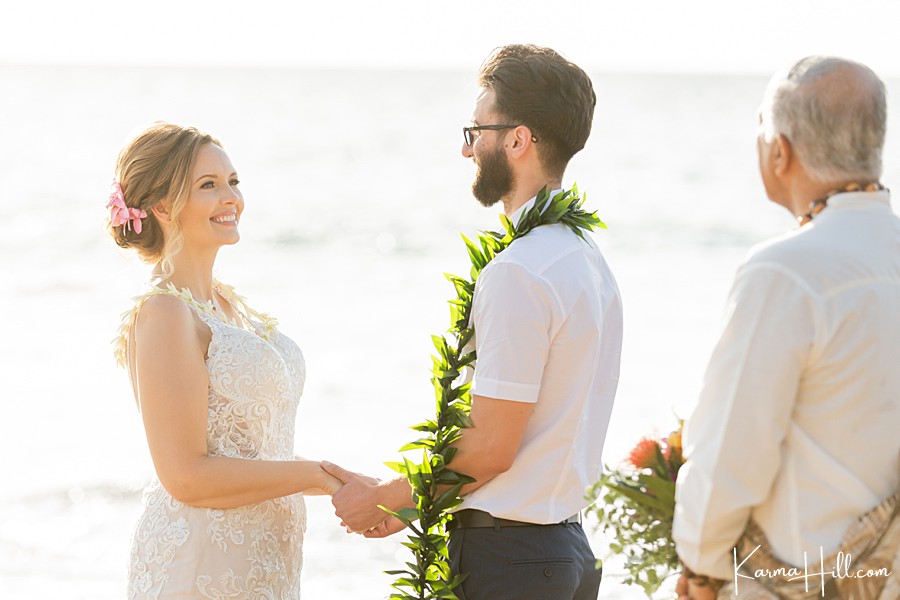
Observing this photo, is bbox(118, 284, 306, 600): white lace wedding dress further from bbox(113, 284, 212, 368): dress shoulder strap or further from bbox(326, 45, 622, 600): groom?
bbox(326, 45, 622, 600): groom

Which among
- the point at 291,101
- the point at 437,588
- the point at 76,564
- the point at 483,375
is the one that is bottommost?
the point at 76,564

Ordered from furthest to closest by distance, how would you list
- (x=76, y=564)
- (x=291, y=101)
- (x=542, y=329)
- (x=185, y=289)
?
(x=291, y=101) → (x=76, y=564) → (x=185, y=289) → (x=542, y=329)

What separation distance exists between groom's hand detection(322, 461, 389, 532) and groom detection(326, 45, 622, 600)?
49 cm

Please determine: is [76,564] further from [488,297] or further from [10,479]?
[488,297]

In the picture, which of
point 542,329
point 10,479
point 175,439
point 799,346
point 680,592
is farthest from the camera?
point 10,479

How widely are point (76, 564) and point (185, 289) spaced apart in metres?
4.88

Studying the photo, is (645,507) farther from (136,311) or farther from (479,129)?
(136,311)

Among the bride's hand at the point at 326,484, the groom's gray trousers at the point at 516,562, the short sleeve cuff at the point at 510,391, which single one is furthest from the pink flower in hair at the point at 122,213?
the groom's gray trousers at the point at 516,562

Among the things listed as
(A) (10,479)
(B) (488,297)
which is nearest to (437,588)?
(B) (488,297)

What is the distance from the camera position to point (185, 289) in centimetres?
391

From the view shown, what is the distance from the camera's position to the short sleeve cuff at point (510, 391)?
3168 mm

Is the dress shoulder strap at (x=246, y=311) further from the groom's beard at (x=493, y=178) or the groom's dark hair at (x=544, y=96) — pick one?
the groom's dark hair at (x=544, y=96)

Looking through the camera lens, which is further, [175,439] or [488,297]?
[175,439]

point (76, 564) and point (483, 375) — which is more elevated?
point (483, 375)
